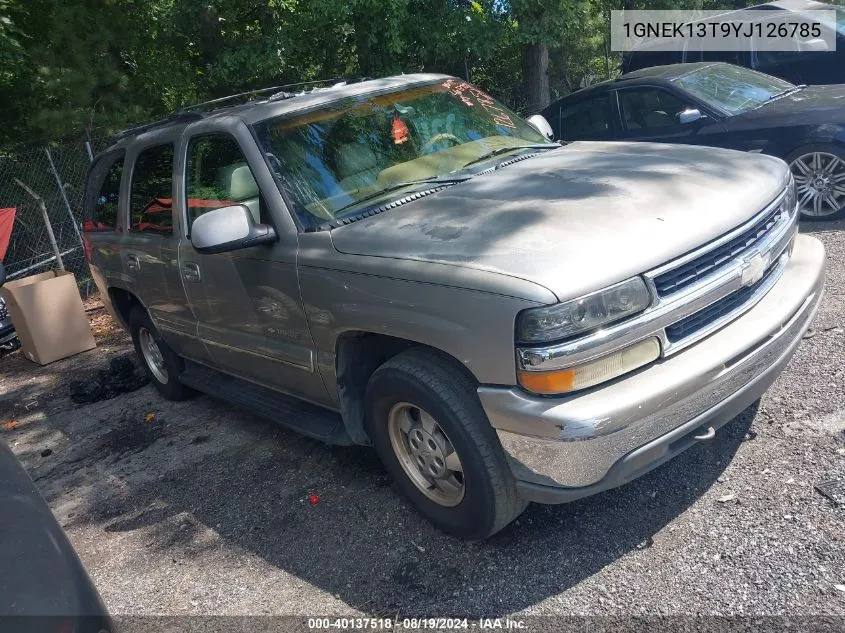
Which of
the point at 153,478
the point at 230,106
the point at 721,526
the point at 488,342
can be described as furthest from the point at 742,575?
the point at 230,106

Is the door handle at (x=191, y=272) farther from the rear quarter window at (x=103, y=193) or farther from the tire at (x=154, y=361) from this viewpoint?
the rear quarter window at (x=103, y=193)

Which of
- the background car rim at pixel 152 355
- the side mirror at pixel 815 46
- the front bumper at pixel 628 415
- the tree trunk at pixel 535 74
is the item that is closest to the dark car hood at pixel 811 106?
the side mirror at pixel 815 46

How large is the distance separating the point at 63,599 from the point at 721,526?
8.09 ft

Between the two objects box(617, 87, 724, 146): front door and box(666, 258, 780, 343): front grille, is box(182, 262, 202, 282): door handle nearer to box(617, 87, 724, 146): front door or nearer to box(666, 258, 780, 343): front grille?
box(666, 258, 780, 343): front grille

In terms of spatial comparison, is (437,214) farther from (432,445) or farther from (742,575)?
(742,575)

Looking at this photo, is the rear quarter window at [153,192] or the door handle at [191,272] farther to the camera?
the rear quarter window at [153,192]

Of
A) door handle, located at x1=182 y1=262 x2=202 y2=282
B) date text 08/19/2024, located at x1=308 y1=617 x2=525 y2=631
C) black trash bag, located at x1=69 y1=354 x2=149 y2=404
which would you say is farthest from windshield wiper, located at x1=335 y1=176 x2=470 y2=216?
black trash bag, located at x1=69 y1=354 x2=149 y2=404

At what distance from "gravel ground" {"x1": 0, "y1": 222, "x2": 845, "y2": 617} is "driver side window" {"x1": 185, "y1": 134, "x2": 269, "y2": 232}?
151 centimetres

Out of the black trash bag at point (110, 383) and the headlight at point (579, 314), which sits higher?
the headlight at point (579, 314)

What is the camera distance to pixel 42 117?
31.3 ft

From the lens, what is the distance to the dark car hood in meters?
6.61

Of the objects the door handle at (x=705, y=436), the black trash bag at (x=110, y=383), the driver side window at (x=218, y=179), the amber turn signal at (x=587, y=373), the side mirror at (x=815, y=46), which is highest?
the driver side window at (x=218, y=179)

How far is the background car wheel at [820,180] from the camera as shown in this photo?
21.5 feet

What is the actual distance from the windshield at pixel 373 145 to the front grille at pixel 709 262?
4.72 ft
